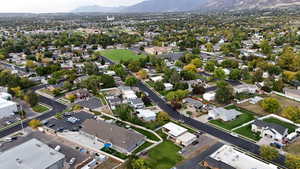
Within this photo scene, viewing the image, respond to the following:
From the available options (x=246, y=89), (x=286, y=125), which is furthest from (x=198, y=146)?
(x=246, y=89)

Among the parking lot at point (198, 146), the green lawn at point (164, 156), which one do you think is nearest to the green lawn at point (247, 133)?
the parking lot at point (198, 146)

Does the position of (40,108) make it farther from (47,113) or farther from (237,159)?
(237,159)

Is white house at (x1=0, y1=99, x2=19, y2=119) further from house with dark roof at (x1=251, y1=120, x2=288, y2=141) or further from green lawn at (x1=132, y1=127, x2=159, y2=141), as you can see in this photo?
house with dark roof at (x1=251, y1=120, x2=288, y2=141)

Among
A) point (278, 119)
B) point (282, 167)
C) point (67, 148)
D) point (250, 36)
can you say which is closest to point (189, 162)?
point (282, 167)

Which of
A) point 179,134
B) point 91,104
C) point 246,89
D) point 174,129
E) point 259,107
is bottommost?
point 179,134

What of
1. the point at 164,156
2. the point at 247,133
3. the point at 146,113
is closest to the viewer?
the point at 164,156

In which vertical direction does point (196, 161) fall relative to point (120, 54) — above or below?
below

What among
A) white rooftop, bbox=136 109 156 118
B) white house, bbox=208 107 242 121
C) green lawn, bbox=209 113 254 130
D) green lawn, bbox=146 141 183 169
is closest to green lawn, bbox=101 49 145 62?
white rooftop, bbox=136 109 156 118
